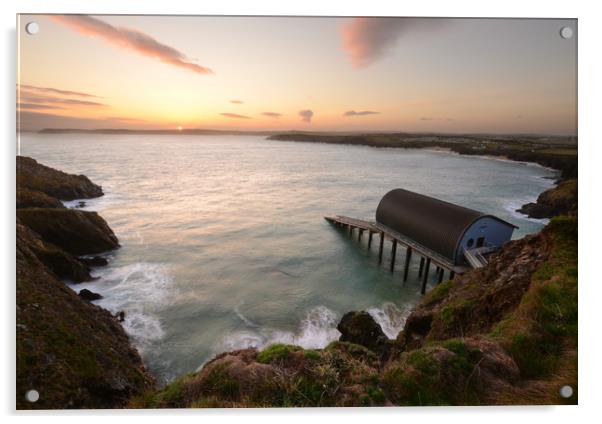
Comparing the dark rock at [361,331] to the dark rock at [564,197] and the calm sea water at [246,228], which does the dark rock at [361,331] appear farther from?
the dark rock at [564,197]

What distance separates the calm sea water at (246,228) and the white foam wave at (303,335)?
4cm

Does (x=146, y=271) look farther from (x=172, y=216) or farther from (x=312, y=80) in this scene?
(x=312, y=80)

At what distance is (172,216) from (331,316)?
27.9 ft

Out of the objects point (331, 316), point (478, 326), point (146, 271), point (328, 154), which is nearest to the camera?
point (478, 326)

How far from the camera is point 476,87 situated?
6.96 meters

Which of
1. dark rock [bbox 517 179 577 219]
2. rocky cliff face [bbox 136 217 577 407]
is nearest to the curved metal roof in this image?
dark rock [bbox 517 179 577 219]

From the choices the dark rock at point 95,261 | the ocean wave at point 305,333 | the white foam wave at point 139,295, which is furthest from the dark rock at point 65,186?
the ocean wave at point 305,333

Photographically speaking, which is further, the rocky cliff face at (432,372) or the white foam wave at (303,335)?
the white foam wave at (303,335)

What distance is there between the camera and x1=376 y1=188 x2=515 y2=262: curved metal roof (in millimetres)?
12812

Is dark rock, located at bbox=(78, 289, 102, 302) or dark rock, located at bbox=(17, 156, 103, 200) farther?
dark rock, located at bbox=(17, 156, 103, 200)

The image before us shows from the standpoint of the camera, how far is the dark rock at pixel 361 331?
8.61m

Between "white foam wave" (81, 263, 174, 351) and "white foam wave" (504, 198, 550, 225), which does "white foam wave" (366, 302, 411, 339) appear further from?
"white foam wave" (504, 198, 550, 225)

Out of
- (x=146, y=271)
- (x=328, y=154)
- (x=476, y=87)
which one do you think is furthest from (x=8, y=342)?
(x=328, y=154)

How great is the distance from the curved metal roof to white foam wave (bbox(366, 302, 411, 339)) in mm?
3278
